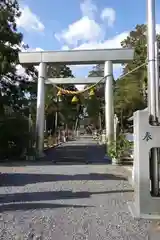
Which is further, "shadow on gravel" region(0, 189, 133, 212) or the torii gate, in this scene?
the torii gate

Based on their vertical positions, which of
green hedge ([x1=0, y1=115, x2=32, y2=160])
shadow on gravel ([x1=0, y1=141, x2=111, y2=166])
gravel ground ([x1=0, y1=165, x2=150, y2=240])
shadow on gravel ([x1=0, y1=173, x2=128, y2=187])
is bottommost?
gravel ground ([x1=0, y1=165, x2=150, y2=240])

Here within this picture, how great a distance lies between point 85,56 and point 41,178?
30.6 ft

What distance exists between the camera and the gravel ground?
542 centimetres

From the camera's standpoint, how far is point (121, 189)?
9461 millimetres

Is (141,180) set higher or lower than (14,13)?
lower

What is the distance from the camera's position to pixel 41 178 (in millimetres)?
11312

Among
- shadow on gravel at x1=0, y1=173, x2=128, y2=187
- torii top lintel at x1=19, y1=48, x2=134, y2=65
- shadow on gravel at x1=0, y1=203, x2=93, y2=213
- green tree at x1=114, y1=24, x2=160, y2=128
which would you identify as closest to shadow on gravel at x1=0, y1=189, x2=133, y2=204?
shadow on gravel at x1=0, y1=203, x2=93, y2=213

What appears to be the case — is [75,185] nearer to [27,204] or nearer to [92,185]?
[92,185]

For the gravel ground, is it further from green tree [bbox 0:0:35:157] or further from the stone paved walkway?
green tree [bbox 0:0:35:157]

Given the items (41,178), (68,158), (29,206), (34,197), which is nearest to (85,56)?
(68,158)

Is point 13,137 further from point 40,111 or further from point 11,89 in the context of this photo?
point 11,89

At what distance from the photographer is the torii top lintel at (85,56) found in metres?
19.0

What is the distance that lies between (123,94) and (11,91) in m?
17.7

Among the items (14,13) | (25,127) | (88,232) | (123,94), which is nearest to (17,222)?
(88,232)
